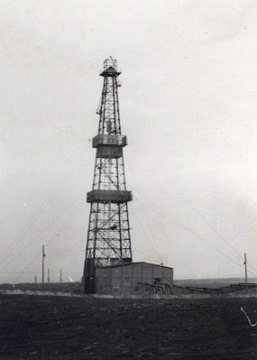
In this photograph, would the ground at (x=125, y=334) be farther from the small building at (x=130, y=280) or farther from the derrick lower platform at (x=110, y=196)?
the derrick lower platform at (x=110, y=196)

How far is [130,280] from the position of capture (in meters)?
58.2

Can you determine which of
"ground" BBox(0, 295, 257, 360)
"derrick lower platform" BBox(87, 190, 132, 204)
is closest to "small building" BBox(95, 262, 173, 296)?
"derrick lower platform" BBox(87, 190, 132, 204)

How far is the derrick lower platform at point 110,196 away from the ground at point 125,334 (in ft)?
76.3

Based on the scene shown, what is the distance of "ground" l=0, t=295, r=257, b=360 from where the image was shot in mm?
22266

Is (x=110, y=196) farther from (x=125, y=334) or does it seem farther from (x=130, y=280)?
(x=125, y=334)

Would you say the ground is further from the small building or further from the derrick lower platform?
the derrick lower platform

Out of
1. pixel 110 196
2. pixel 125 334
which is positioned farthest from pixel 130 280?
pixel 125 334

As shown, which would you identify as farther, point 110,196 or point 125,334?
point 110,196

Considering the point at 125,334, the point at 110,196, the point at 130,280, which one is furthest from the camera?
the point at 110,196

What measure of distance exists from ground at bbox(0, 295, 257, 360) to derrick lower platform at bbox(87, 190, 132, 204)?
23271mm

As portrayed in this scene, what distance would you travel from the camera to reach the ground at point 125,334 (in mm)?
22266

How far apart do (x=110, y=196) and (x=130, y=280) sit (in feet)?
32.3

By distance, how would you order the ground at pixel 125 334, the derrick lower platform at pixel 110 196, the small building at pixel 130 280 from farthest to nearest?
the derrick lower platform at pixel 110 196 → the small building at pixel 130 280 → the ground at pixel 125 334

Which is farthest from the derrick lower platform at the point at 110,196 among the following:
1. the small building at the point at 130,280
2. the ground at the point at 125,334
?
the ground at the point at 125,334
